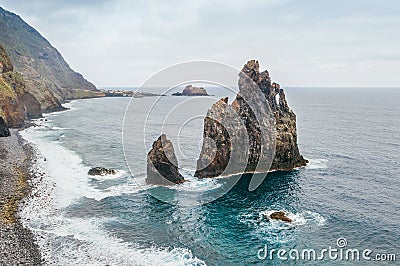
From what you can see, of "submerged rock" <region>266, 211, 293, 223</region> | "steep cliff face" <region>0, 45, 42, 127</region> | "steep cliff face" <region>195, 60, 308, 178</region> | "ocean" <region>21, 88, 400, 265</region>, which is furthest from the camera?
"steep cliff face" <region>0, 45, 42, 127</region>

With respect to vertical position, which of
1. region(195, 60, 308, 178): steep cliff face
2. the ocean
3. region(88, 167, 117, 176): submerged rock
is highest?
region(195, 60, 308, 178): steep cliff face

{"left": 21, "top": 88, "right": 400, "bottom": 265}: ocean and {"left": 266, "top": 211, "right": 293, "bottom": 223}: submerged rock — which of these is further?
{"left": 266, "top": 211, "right": 293, "bottom": 223}: submerged rock

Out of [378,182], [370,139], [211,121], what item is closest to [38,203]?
[211,121]

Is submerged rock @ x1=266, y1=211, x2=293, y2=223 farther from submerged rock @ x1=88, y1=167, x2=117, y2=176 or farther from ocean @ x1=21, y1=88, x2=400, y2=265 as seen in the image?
submerged rock @ x1=88, y1=167, x2=117, y2=176

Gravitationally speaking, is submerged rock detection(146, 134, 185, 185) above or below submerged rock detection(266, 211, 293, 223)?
above

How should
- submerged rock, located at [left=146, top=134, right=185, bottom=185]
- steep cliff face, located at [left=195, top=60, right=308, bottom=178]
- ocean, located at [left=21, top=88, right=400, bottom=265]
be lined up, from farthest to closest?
steep cliff face, located at [left=195, top=60, right=308, bottom=178] → submerged rock, located at [left=146, top=134, right=185, bottom=185] → ocean, located at [left=21, top=88, right=400, bottom=265]

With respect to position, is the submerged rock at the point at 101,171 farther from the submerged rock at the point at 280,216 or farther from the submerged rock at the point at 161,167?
the submerged rock at the point at 280,216

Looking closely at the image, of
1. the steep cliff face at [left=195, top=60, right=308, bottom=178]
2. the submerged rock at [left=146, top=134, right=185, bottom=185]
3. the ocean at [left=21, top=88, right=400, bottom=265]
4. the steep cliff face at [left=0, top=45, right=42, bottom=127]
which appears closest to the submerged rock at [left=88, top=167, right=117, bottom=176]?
the ocean at [left=21, top=88, right=400, bottom=265]
